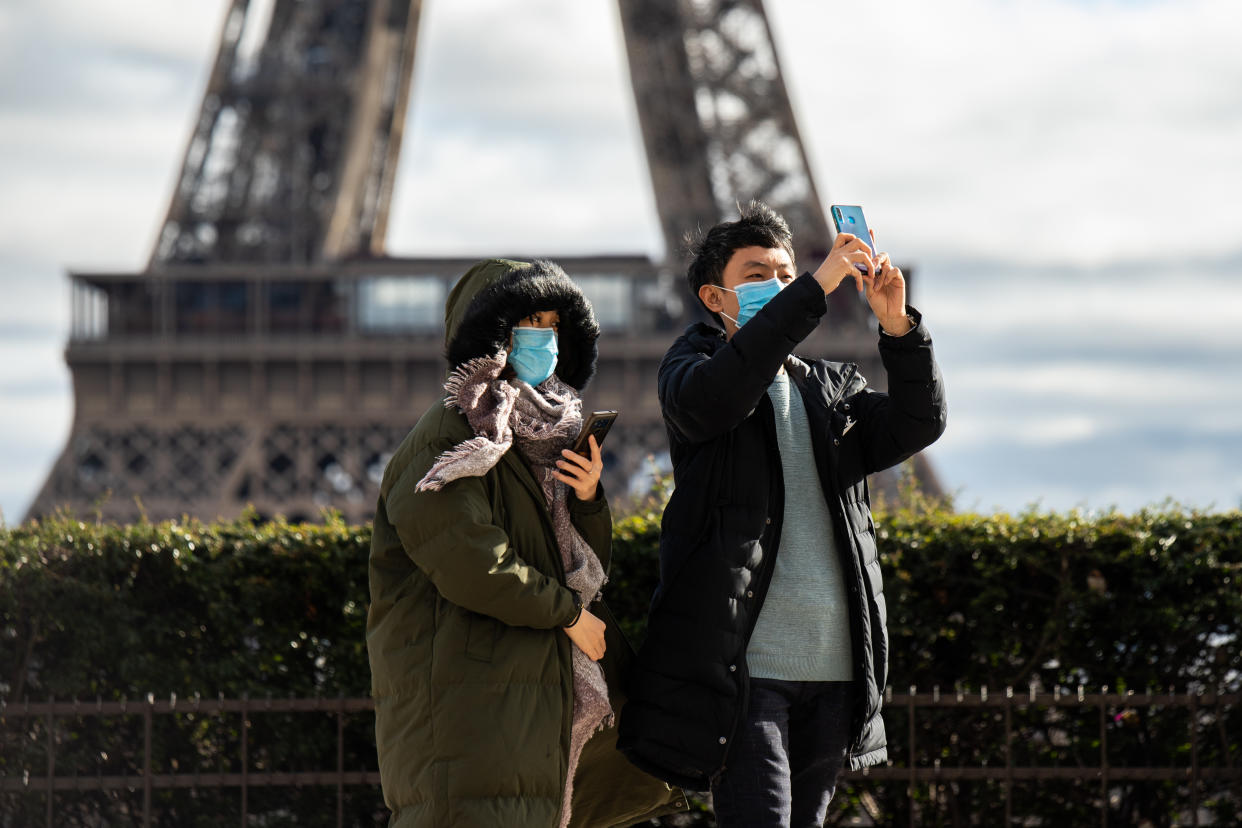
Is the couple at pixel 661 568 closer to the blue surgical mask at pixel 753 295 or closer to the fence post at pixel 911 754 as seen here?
the blue surgical mask at pixel 753 295

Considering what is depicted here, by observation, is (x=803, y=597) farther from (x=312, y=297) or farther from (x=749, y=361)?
(x=312, y=297)

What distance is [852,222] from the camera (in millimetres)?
3703

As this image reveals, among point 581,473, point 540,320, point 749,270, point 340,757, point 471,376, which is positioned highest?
point 749,270

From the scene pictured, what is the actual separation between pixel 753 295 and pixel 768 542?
61 centimetres

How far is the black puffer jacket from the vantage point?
3496 millimetres

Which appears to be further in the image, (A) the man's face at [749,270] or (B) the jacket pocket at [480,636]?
(A) the man's face at [749,270]

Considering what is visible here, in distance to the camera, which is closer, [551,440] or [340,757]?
[551,440]

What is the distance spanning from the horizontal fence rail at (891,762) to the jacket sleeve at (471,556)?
242cm

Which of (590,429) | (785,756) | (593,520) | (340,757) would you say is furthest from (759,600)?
(340,757)

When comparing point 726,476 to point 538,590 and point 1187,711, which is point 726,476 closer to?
point 538,590

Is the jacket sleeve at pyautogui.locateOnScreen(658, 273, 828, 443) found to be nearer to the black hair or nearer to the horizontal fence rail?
the black hair

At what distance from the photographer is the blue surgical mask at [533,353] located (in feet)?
12.3

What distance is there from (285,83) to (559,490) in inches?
973

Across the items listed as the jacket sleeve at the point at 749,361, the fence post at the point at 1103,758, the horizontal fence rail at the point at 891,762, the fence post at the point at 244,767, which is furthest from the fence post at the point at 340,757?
the fence post at the point at 1103,758
